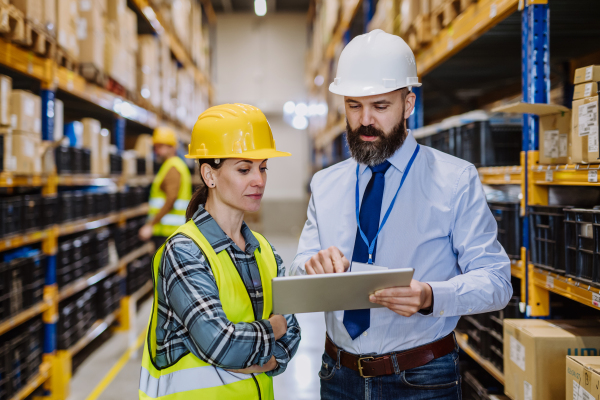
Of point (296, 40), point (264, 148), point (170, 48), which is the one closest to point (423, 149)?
point (264, 148)

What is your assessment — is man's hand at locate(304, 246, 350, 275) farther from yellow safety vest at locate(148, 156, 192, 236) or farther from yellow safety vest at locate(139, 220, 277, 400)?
yellow safety vest at locate(148, 156, 192, 236)

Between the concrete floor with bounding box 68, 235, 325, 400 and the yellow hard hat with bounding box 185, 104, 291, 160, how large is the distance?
286 centimetres

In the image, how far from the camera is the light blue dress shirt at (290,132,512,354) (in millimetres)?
1590

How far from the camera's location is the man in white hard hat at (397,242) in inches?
63.2

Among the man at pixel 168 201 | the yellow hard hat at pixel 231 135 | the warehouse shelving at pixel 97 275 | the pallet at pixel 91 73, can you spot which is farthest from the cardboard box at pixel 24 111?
the yellow hard hat at pixel 231 135

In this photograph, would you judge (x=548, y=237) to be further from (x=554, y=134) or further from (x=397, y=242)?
(x=397, y=242)

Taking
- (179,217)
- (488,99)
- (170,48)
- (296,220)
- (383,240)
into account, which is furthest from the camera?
(296,220)

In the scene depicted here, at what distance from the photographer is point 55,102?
12.8 ft

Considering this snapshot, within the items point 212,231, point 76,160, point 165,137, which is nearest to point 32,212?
point 76,160

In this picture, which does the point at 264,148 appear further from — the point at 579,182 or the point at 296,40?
the point at 296,40

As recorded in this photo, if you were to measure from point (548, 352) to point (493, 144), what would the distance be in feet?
4.75

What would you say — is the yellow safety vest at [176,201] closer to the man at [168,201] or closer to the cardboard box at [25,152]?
the man at [168,201]

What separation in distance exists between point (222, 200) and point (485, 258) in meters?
0.93

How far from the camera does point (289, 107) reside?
15.4 m
